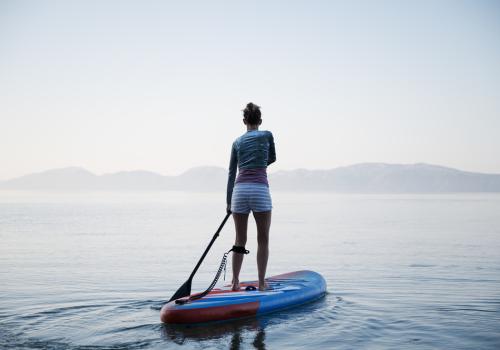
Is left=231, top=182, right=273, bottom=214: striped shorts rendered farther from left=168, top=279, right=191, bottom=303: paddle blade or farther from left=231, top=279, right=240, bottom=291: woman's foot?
left=168, top=279, right=191, bottom=303: paddle blade

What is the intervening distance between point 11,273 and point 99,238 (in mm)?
8017

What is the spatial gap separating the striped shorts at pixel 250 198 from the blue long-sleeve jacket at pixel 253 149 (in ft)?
0.53

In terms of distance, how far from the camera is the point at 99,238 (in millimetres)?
17766

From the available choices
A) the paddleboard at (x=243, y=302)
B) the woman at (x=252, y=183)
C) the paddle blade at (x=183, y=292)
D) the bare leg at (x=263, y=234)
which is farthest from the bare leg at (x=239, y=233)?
the paddle blade at (x=183, y=292)

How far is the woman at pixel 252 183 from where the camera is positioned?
19.5ft

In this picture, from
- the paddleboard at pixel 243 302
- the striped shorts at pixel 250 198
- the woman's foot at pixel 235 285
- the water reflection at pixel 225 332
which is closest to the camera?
the water reflection at pixel 225 332

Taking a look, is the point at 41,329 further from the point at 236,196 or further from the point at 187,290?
the point at 236,196

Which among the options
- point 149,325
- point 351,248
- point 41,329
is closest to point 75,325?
point 41,329

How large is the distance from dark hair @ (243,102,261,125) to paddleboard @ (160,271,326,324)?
6.66ft

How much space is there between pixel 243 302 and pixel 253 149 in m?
1.73

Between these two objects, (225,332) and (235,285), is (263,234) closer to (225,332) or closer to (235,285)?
(235,285)

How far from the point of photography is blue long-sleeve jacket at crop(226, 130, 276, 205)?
19.7 ft

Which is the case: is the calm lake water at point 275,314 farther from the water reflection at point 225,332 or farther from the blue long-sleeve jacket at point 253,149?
the blue long-sleeve jacket at point 253,149

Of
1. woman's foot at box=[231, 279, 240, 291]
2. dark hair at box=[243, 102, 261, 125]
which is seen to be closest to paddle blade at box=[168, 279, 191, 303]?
woman's foot at box=[231, 279, 240, 291]
